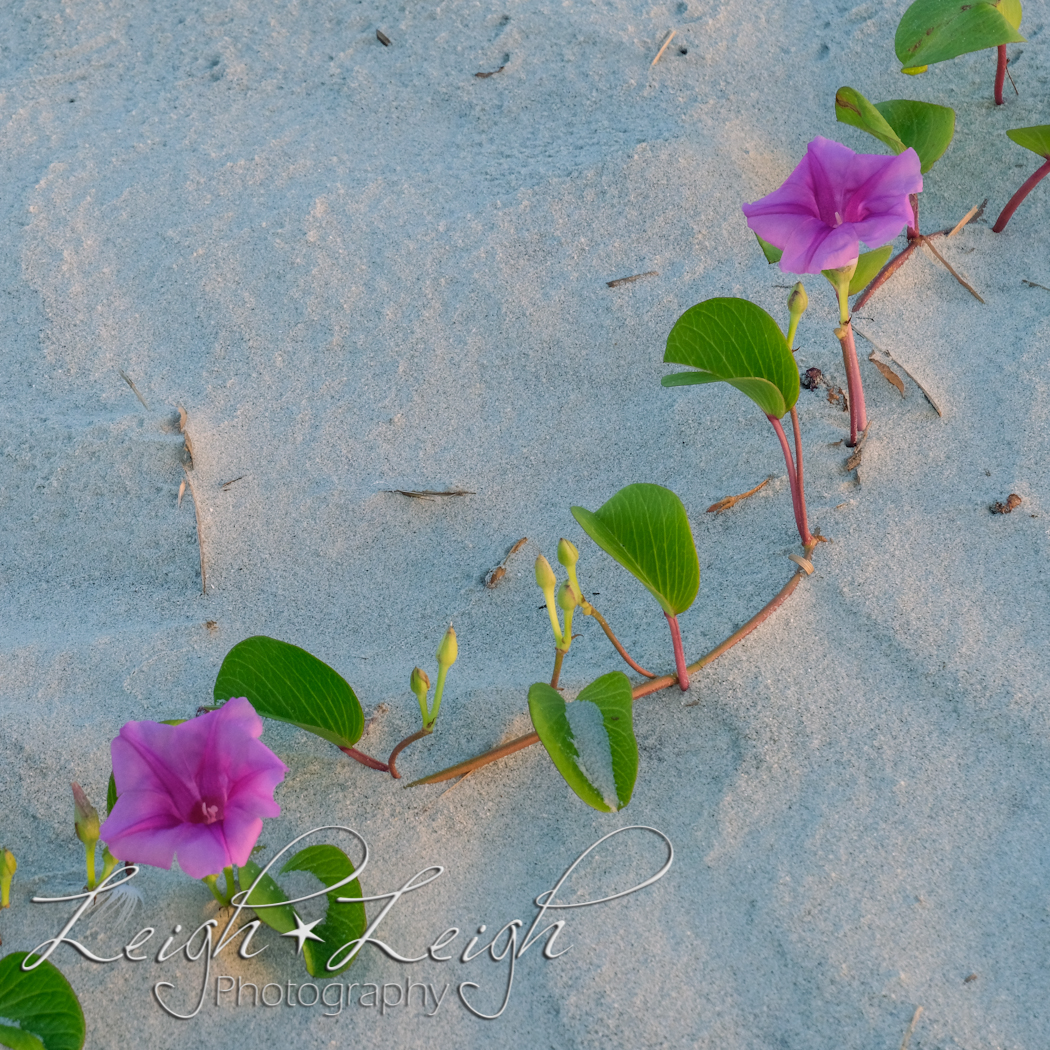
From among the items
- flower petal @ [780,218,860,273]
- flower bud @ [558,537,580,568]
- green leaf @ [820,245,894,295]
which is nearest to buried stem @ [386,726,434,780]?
flower bud @ [558,537,580,568]

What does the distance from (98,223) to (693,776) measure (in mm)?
1884

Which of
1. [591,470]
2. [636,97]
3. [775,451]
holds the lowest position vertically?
[591,470]

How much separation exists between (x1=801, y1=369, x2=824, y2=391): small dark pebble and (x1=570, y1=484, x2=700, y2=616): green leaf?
710 millimetres

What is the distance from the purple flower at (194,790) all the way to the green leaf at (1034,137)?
1.79 meters

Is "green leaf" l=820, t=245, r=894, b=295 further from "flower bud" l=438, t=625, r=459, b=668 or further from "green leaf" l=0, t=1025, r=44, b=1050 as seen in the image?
"green leaf" l=0, t=1025, r=44, b=1050

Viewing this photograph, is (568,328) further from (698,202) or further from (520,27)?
(520,27)

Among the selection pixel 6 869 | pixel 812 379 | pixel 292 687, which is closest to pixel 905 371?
pixel 812 379

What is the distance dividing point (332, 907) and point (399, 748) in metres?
0.21

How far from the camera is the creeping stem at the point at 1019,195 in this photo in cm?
208

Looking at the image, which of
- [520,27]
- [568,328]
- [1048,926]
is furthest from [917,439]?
[520,27]

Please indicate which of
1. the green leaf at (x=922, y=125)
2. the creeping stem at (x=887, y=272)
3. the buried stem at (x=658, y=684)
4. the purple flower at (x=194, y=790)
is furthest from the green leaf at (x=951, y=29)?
the purple flower at (x=194, y=790)

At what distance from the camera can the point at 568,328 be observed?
2.15m

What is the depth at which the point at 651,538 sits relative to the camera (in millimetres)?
1355

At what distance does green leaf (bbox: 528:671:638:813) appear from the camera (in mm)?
1228
